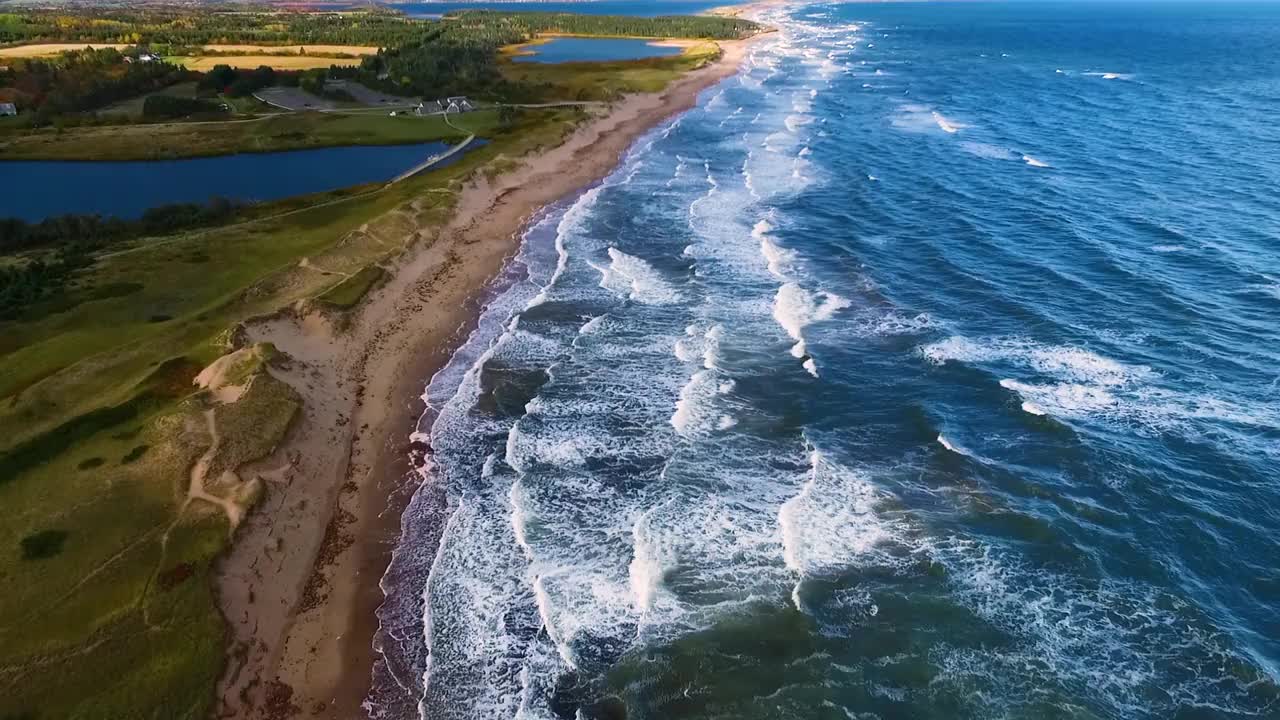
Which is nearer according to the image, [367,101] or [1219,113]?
[1219,113]

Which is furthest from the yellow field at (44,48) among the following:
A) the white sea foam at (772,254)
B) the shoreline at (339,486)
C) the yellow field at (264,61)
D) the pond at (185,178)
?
the white sea foam at (772,254)

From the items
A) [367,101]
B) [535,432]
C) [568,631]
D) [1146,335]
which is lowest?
[568,631]

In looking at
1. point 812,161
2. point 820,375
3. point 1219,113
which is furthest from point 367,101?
point 1219,113

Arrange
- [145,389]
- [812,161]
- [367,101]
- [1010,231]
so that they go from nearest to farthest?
[145,389]
[1010,231]
[812,161]
[367,101]

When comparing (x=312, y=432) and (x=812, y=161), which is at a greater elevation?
(x=812, y=161)

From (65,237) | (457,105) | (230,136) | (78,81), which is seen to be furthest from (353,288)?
(78,81)

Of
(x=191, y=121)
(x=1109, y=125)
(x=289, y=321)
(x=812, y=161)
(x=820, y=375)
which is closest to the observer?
(x=820, y=375)

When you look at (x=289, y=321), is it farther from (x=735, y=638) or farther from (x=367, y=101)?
(x=367, y=101)
